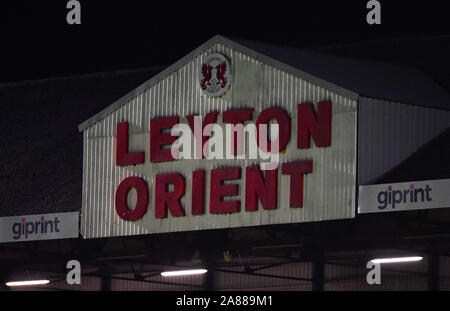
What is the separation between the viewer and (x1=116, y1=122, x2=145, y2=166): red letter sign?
37.5 m

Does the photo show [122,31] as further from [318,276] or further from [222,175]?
[222,175]

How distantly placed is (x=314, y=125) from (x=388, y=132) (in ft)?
6.09

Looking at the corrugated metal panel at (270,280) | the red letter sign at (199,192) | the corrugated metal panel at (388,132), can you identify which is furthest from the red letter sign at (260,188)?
the corrugated metal panel at (270,280)

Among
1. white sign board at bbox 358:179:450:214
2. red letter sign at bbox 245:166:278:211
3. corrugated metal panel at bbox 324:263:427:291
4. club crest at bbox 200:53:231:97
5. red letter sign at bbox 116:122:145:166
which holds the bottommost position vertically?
corrugated metal panel at bbox 324:263:427:291

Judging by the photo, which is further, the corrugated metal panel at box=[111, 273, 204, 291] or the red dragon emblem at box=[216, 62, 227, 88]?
the corrugated metal panel at box=[111, 273, 204, 291]

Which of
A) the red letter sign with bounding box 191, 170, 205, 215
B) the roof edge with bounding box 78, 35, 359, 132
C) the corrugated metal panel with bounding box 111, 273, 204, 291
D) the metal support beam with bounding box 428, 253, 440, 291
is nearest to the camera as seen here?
the roof edge with bounding box 78, 35, 359, 132

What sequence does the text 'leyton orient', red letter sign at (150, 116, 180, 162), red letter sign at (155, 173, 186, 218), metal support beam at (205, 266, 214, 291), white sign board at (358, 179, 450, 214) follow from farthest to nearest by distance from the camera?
1. metal support beam at (205, 266, 214, 291)
2. red letter sign at (150, 116, 180, 162)
3. red letter sign at (155, 173, 186, 218)
4. the text 'leyton orient'
5. white sign board at (358, 179, 450, 214)

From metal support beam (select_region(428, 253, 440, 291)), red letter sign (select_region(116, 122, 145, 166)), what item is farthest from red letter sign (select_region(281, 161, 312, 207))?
metal support beam (select_region(428, 253, 440, 291))

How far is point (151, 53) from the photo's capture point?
211 feet

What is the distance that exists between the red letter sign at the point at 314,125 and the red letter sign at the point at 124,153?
5068mm

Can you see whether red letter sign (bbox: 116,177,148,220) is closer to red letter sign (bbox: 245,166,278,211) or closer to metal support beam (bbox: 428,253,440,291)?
red letter sign (bbox: 245,166,278,211)

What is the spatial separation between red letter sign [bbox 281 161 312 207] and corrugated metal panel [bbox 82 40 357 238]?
16 cm

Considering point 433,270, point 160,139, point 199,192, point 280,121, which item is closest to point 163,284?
point 433,270

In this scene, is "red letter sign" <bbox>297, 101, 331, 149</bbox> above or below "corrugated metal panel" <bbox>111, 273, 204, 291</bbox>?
above
